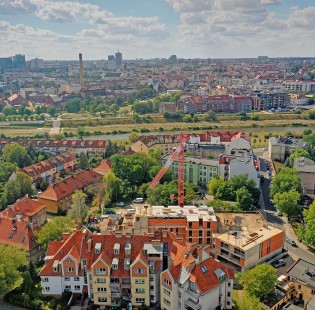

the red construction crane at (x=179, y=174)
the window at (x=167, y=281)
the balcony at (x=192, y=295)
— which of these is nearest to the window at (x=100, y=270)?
the window at (x=167, y=281)

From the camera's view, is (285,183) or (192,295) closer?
(192,295)

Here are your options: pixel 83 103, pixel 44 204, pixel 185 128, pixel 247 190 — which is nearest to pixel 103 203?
pixel 44 204

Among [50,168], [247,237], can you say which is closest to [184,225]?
[247,237]

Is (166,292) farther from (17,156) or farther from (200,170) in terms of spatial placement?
(17,156)

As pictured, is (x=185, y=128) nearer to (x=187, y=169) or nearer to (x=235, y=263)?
(x=187, y=169)

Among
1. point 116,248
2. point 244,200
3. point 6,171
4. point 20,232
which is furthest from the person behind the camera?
point 6,171

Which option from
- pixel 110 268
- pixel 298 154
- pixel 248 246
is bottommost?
pixel 248 246

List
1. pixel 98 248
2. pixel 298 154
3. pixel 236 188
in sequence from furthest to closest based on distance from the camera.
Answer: pixel 298 154 → pixel 236 188 → pixel 98 248
